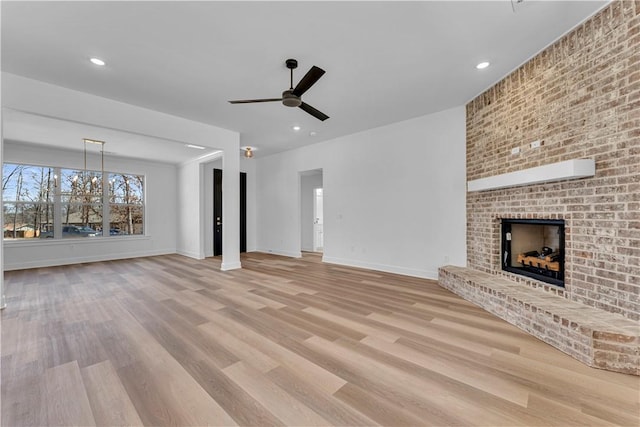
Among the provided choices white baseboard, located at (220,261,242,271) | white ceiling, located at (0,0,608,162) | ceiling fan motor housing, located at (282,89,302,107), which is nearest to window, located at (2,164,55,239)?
white ceiling, located at (0,0,608,162)

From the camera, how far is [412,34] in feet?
8.17

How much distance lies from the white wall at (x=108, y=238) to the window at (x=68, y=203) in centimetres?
20

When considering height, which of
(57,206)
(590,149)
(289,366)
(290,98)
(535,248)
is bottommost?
(289,366)

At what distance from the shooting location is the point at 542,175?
2652 mm

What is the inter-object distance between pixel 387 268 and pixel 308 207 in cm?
383

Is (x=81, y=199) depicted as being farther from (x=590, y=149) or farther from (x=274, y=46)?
(x=590, y=149)

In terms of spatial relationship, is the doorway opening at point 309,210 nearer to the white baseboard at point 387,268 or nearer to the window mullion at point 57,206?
the white baseboard at point 387,268

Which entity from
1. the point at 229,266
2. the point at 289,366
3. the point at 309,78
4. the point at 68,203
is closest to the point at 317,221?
the point at 229,266

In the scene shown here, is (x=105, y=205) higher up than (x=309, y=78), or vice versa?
(x=309, y=78)

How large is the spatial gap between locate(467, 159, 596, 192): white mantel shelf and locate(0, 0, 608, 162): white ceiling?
4.24ft

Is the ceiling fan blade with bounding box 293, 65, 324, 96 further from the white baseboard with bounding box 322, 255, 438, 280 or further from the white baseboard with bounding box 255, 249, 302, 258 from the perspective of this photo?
the white baseboard with bounding box 255, 249, 302, 258

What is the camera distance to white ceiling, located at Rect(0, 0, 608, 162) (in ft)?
7.17

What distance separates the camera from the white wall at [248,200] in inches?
282

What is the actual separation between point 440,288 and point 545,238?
1468mm
